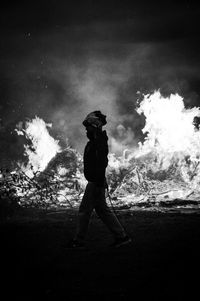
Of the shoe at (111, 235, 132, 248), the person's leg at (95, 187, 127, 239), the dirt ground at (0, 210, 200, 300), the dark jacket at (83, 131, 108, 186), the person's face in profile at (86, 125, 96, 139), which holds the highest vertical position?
the person's face in profile at (86, 125, 96, 139)

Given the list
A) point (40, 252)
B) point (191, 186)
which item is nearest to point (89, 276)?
point (40, 252)

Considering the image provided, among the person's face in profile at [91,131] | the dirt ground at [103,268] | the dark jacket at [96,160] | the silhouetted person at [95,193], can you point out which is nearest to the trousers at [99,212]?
the silhouetted person at [95,193]

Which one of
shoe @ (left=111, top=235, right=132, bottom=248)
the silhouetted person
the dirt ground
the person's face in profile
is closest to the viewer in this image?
the dirt ground

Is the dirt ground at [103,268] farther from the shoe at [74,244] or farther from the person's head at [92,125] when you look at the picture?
the person's head at [92,125]

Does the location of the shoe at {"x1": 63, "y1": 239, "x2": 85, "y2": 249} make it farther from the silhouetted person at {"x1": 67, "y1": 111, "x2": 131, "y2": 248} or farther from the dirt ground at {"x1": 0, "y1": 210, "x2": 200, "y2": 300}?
the dirt ground at {"x1": 0, "y1": 210, "x2": 200, "y2": 300}

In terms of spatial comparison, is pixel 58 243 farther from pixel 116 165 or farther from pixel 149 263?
pixel 116 165

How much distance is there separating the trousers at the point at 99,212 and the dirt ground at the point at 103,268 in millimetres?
290

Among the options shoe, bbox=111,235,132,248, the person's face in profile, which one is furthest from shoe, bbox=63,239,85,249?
the person's face in profile

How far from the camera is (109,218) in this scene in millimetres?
5871

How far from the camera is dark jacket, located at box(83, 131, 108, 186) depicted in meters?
5.95

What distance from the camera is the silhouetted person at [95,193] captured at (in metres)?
5.87

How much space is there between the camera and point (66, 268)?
442 centimetres

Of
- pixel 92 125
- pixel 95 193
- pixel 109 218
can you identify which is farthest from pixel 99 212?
pixel 92 125

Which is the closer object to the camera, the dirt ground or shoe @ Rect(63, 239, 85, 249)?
the dirt ground
